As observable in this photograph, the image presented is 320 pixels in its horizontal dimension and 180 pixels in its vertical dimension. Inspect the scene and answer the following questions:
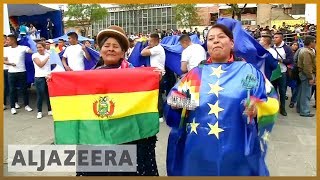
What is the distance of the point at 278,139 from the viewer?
6.28 m

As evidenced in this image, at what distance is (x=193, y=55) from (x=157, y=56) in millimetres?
767

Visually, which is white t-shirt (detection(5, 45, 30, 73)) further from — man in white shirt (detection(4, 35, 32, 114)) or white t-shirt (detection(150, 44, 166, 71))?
white t-shirt (detection(150, 44, 166, 71))

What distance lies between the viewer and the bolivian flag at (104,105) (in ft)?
9.78

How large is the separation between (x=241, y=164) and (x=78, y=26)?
5452 cm

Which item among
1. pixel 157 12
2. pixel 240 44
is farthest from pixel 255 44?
pixel 157 12

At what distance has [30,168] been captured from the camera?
15.4ft

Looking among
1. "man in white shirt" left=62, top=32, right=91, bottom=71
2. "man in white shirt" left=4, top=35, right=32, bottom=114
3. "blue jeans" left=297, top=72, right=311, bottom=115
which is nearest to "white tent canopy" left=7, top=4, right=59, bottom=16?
"man in white shirt" left=4, top=35, right=32, bottom=114

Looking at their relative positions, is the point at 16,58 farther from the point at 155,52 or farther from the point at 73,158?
the point at 73,158

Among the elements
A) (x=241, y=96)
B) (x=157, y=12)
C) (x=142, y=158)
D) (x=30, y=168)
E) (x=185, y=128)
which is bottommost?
(x=30, y=168)

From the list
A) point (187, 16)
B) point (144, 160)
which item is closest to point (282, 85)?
point (144, 160)

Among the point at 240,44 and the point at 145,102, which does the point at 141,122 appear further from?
the point at 240,44

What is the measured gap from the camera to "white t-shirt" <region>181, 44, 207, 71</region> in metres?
7.39

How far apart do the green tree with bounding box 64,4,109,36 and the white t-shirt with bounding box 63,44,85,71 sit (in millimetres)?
43415

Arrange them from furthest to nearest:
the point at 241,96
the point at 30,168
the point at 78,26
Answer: the point at 78,26, the point at 30,168, the point at 241,96
